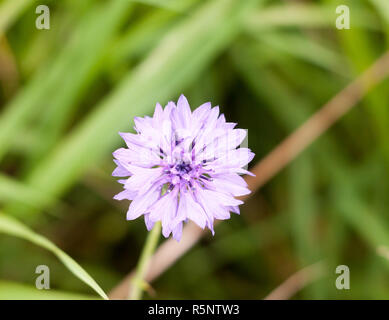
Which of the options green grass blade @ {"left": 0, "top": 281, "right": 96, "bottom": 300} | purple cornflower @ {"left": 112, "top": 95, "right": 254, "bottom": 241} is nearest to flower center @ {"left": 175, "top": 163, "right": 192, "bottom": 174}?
purple cornflower @ {"left": 112, "top": 95, "right": 254, "bottom": 241}

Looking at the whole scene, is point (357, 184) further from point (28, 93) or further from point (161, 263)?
point (28, 93)

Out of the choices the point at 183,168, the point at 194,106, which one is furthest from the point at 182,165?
the point at 194,106

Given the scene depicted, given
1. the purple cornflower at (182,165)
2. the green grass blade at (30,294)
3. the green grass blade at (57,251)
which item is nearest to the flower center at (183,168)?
the purple cornflower at (182,165)

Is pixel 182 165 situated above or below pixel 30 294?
above

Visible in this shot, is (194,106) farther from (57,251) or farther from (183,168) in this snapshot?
(57,251)

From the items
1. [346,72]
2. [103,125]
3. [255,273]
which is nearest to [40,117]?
[103,125]

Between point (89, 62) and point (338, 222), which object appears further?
point (338, 222)
